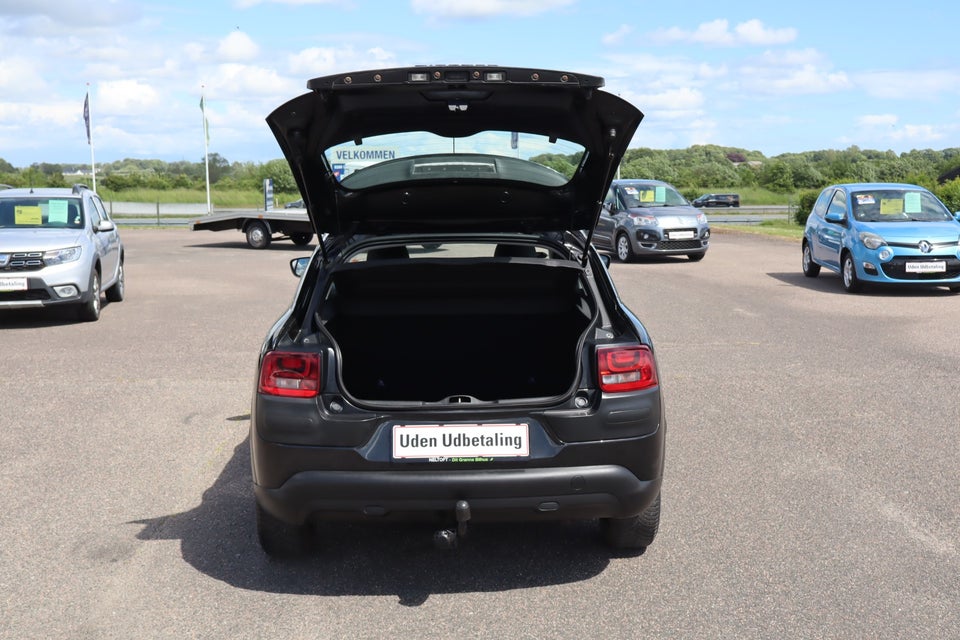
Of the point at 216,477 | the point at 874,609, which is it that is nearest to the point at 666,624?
the point at 874,609

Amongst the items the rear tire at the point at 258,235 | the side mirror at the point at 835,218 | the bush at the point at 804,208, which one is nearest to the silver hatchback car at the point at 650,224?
the side mirror at the point at 835,218

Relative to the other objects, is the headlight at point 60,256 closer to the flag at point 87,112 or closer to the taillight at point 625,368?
the taillight at point 625,368

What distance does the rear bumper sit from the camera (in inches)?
150

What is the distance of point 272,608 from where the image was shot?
12.6ft

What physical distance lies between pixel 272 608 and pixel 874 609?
2.23 m

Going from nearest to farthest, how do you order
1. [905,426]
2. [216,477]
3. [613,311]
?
[613,311] → [216,477] → [905,426]

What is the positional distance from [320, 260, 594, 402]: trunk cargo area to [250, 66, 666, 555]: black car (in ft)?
0.04

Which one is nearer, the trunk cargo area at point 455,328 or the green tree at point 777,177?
the trunk cargo area at point 455,328

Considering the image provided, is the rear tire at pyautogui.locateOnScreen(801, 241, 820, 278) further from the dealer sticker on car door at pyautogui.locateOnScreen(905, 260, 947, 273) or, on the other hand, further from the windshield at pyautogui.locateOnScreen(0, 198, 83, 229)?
the windshield at pyautogui.locateOnScreen(0, 198, 83, 229)

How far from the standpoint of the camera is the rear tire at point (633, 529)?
428cm

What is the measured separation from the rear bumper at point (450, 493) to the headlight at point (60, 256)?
878 centimetres

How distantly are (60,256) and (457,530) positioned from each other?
361 inches

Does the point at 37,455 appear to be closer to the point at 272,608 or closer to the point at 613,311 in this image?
the point at 272,608

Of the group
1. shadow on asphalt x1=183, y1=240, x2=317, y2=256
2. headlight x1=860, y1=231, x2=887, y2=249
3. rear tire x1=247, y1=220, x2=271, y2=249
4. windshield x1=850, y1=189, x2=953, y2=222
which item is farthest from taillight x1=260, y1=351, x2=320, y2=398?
rear tire x1=247, y1=220, x2=271, y2=249
